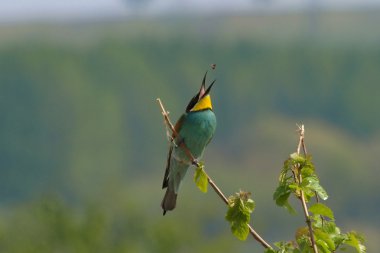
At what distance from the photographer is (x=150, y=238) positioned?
29.2 m

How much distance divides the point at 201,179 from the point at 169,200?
1.07 meters

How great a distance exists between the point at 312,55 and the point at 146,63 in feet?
56.2

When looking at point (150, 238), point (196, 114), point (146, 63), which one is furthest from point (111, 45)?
point (196, 114)

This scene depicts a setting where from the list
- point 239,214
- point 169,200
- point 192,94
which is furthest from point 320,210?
point 192,94

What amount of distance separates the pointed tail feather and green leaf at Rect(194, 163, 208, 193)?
2.94 ft

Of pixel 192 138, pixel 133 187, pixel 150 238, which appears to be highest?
pixel 192 138

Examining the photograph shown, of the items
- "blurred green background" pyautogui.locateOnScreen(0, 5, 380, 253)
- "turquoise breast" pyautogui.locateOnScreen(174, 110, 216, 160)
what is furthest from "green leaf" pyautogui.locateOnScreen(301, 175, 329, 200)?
"blurred green background" pyautogui.locateOnScreen(0, 5, 380, 253)

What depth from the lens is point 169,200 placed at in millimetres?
4422

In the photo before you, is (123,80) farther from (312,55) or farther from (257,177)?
(257,177)

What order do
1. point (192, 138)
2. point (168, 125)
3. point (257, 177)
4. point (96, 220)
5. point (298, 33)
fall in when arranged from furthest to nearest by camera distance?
point (298, 33) → point (257, 177) → point (96, 220) → point (192, 138) → point (168, 125)

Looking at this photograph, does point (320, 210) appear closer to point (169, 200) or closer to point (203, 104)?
point (169, 200)

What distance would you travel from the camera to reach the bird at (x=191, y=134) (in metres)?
4.61

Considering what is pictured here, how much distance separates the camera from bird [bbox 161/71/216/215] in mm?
4613

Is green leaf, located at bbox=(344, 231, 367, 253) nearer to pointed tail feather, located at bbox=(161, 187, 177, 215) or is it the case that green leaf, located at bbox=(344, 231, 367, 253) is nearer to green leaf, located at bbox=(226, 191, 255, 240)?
green leaf, located at bbox=(226, 191, 255, 240)
